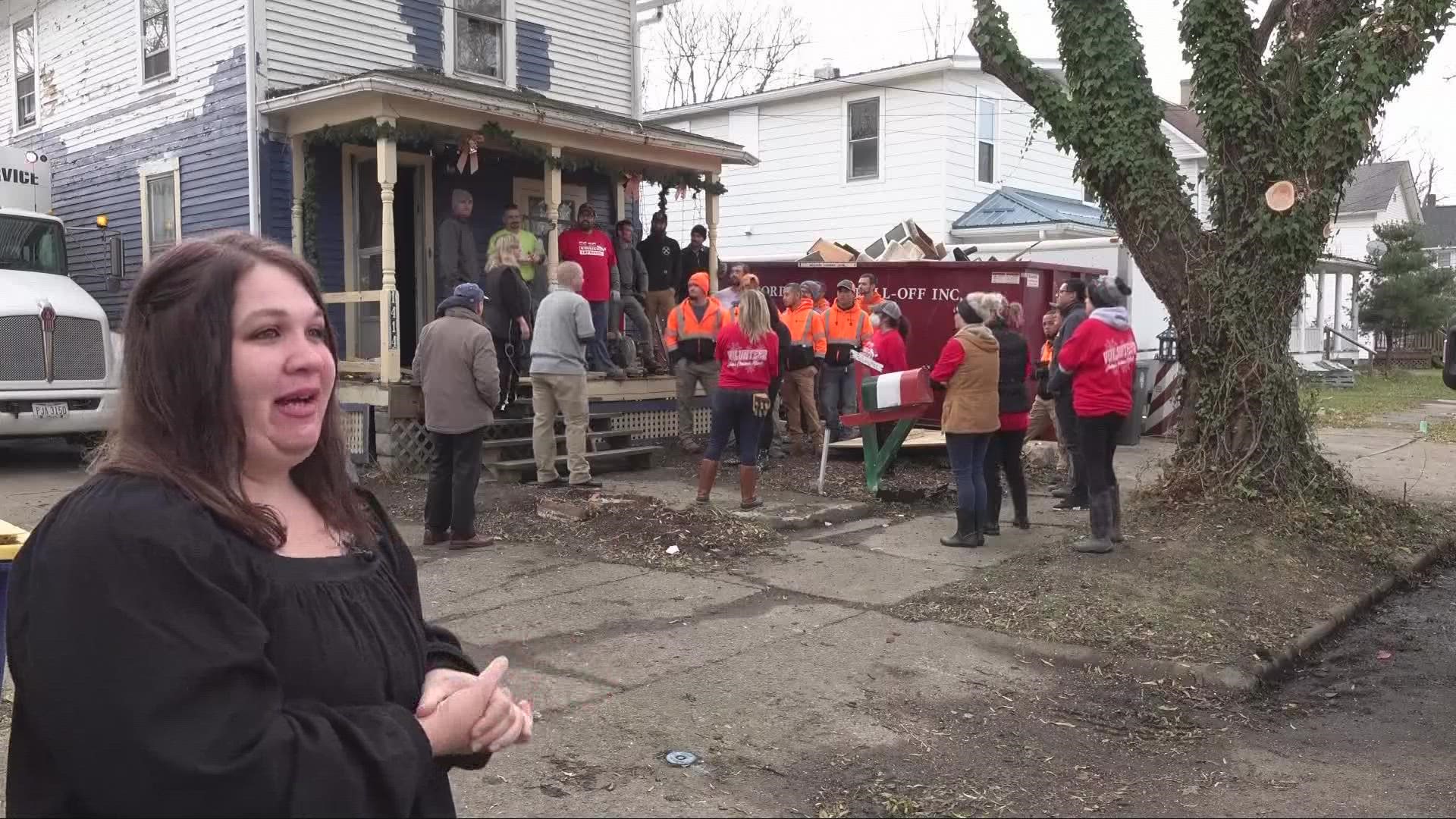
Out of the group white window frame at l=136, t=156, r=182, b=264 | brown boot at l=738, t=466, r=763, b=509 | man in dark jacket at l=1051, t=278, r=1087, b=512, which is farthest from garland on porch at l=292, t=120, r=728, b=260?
man in dark jacket at l=1051, t=278, r=1087, b=512

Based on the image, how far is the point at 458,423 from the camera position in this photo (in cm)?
740

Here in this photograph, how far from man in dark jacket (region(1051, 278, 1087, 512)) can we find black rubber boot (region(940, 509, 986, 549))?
1754 mm

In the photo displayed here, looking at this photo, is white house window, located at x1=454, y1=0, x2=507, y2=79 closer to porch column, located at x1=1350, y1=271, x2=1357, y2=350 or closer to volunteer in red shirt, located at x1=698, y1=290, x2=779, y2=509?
volunteer in red shirt, located at x1=698, y1=290, x2=779, y2=509

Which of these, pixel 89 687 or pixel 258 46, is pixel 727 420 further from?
pixel 89 687

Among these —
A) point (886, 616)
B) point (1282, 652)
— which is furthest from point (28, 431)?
point (1282, 652)

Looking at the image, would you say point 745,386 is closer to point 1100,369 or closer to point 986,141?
point 1100,369

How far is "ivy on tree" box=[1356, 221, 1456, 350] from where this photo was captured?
28312 millimetres

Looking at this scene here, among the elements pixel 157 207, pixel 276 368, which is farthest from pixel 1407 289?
pixel 276 368

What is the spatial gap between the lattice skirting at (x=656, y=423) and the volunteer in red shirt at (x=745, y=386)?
320 centimetres

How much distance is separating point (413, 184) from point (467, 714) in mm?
12307

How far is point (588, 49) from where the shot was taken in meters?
15.3

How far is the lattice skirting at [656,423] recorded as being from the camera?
493 inches

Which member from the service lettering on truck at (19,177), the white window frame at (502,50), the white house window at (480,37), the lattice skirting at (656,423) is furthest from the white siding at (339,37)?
the lattice skirting at (656,423)

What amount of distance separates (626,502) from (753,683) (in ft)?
12.3
